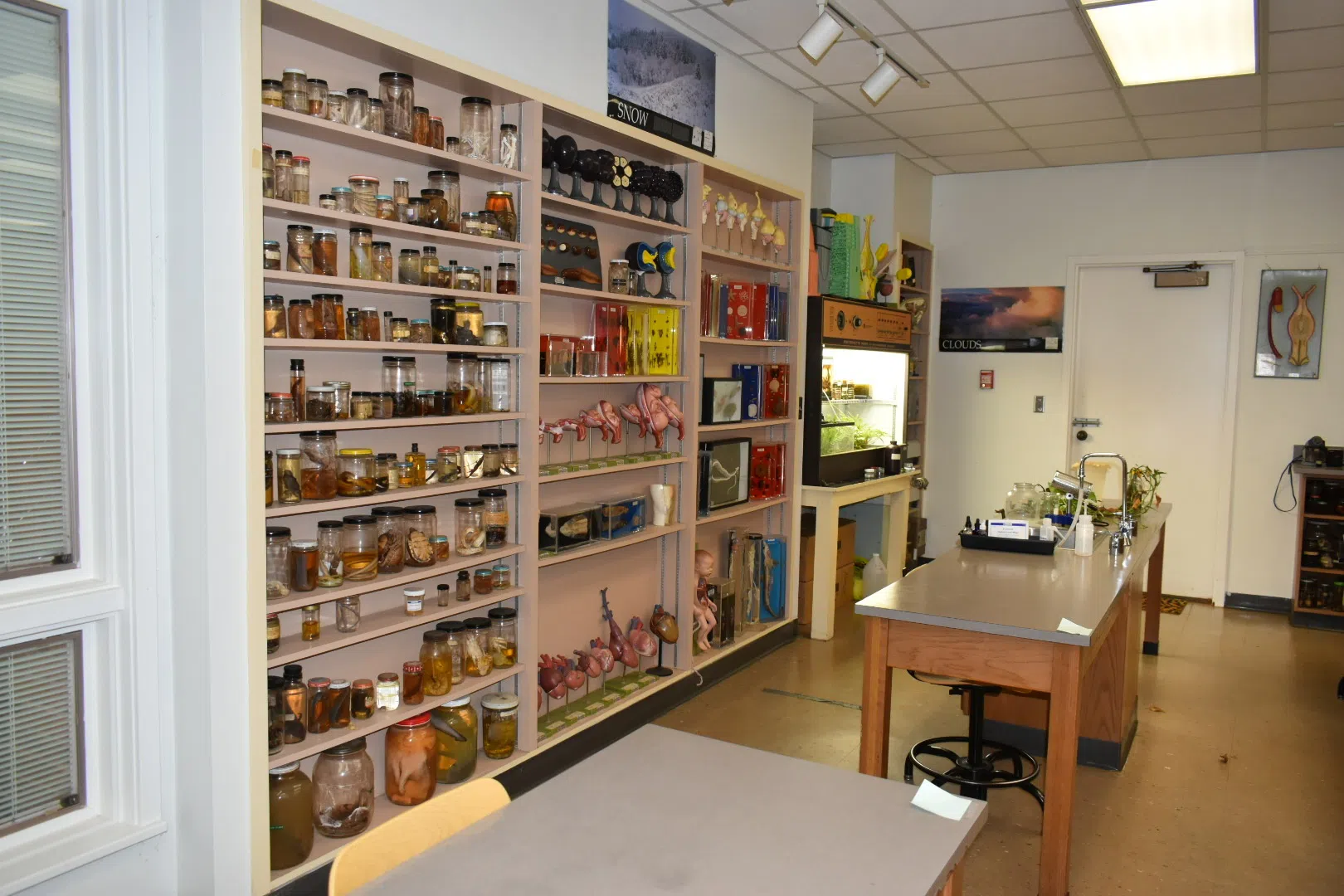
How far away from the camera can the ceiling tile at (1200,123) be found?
532 cm

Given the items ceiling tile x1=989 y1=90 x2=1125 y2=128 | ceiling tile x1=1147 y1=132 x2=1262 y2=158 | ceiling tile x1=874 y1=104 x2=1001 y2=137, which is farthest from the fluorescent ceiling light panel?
ceiling tile x1=1147 y1=132 x2=1262 y2=158

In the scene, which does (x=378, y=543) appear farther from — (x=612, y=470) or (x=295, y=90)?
(x=295, y=90)

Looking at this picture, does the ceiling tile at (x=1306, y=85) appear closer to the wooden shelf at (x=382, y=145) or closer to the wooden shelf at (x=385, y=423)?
the wooden shelf at (x=382, y=145)

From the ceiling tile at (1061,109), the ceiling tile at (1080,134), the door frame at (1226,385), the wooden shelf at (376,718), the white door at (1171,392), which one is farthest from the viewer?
the white door at (1171,392)

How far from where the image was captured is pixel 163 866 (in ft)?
8.13

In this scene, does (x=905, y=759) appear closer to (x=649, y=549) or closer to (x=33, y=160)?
(x=649, y=549)

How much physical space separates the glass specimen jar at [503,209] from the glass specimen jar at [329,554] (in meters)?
1.11

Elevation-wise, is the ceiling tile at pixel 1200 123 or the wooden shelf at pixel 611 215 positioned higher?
the ceiling tile at pixel 1200 123

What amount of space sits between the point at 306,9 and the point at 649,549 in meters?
2.65

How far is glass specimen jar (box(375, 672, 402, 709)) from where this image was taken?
2.89 metres

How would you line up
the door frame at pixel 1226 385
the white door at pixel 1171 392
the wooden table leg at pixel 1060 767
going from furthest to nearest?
the white door at pixel 1171 392
the door frame at pixel 1226 385
the wooden table leg at pixel 1060 767

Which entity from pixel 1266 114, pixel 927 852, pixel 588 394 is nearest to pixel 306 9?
pixel 588 394

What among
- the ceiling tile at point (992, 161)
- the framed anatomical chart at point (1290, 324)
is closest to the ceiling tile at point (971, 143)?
the ceiling tile at point (992, 161)

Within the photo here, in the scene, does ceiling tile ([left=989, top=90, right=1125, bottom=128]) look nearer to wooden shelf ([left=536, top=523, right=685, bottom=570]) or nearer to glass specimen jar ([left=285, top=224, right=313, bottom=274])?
wooden shelf ([left=536, top=523, right=685, bottom=570])
